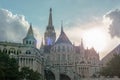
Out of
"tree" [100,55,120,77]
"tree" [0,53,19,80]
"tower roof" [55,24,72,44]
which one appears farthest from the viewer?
"tower roof" [55,24,72,44]

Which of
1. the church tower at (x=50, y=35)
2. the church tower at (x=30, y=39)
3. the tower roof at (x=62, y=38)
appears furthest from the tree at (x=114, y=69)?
the church tower at (x=50, y=35)

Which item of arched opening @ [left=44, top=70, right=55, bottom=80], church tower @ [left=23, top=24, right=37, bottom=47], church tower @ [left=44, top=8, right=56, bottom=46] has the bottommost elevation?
arched opening @ [left=44, top=70, right=55, bottom=80]

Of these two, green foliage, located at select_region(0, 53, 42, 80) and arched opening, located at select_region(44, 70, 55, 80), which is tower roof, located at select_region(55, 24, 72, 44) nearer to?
arched opening, located at select_region(44, 70, 55, 80)

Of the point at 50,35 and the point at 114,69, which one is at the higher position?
the point at 50,35

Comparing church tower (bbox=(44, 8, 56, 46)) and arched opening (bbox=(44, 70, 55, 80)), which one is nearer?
arched opening (bbox=(44, 70, 55, 80))

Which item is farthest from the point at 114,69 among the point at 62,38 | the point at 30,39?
the point at 62,38

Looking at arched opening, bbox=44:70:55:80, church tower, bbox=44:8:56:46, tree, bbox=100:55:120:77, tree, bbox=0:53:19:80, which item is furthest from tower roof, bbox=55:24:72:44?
tree, bbox=0:53:19:80

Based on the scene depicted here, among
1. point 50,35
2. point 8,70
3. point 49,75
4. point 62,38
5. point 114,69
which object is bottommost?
point 49,75

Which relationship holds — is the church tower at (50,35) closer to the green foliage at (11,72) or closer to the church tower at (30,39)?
the church tower at (30,39)

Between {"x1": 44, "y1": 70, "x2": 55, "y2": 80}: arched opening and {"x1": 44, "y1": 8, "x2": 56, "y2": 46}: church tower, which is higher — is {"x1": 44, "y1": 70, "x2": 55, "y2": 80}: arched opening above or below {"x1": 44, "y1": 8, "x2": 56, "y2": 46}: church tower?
below

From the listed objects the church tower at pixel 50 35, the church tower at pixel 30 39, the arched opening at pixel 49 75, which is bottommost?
the arched opening at pixel 49 75

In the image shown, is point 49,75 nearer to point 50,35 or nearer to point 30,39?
point 30,39

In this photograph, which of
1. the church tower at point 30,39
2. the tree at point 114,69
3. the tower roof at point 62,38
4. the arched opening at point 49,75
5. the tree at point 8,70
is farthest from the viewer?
the tower roof at point 62,38

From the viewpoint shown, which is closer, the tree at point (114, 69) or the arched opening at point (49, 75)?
the tree at point (114, 69)
